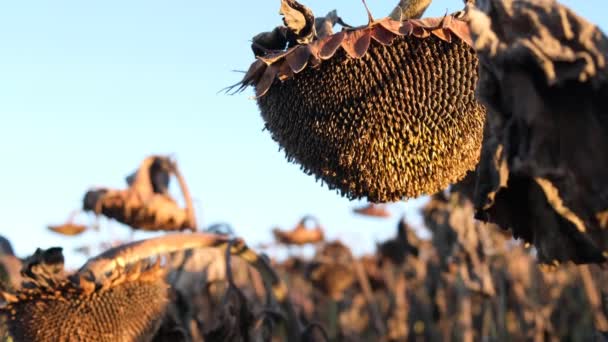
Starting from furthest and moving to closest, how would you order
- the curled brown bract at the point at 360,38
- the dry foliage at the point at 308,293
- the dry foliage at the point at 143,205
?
the dry foliage at the point at 143,205 → the dry foliage at the point at 308,293 → the curled brown bract at the point at 360,38

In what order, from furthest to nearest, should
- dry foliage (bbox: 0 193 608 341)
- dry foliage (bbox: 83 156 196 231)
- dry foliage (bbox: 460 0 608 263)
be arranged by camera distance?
dry foliage (bbox: 83 156 196 231) → dry foliage (bbox: 0 193 608 341) → dry foliage (bbox: 460 0 608 263)

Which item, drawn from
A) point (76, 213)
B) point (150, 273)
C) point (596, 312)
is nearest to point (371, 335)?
point (596, 312)

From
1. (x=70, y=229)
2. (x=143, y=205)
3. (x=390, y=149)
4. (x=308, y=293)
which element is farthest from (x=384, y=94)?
(x=308, y=293)

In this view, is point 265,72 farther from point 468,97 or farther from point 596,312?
point 596,312

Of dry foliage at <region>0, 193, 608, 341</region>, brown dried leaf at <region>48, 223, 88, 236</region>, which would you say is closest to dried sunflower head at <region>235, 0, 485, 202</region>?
dry foliage at <region>0, 193, 608, 341</region>

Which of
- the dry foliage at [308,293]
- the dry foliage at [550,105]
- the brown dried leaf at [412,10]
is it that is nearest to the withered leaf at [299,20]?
the brown dried leaf at [412,10]

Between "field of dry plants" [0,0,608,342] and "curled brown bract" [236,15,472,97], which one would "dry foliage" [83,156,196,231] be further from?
"curled brown bract" [236,15,472,97]

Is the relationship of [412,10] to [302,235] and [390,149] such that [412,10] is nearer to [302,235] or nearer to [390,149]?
[390,149]

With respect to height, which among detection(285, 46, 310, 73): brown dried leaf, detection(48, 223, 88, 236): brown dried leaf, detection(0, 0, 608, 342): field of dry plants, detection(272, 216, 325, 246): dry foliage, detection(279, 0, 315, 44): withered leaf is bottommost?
detection(272, 216, 325, 246): dry foliage

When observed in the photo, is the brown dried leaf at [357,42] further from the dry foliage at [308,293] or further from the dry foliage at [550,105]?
the dry foliage at [308,293]
